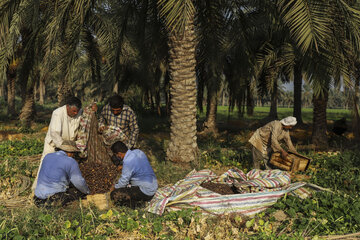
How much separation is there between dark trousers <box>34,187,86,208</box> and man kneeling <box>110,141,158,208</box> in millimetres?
543

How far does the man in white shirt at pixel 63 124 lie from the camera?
16.4 feet

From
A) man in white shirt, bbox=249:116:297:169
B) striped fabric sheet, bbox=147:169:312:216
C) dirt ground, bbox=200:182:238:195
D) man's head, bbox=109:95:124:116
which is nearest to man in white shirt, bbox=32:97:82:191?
man's head, bbox=109:95:124:116

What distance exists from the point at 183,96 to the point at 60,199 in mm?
3622

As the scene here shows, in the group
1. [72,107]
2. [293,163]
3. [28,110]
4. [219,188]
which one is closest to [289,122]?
[293,163]

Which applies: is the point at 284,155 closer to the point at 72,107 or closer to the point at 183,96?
the point at 183,96

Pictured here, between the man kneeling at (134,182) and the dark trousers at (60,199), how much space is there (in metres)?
0.54

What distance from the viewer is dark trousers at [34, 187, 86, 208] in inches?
162

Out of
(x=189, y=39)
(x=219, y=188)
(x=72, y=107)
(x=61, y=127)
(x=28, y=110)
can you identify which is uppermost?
(x=189, y=39)

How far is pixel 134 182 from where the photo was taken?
14.4ft

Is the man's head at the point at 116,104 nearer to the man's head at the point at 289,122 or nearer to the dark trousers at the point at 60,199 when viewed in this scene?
the dark trousers at the point at 60,199

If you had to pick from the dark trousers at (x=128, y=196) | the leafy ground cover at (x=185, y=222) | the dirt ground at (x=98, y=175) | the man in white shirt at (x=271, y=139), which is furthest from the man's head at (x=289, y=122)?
the dirt ground at (x=98, y=175)

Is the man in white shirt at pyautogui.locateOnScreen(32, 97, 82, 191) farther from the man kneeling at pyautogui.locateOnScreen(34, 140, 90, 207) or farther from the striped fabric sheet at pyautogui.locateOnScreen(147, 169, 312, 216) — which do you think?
the striped fabric sheet at pyautogui.locateOnScreen(147, 169, 312, 216)

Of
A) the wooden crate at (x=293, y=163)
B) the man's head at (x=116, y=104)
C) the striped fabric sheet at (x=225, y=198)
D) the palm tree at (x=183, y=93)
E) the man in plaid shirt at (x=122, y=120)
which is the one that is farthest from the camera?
the palm tree at (x=183, y=93)

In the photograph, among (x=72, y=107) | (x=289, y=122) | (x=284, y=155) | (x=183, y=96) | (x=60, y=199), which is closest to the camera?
(x=60, y=199)
